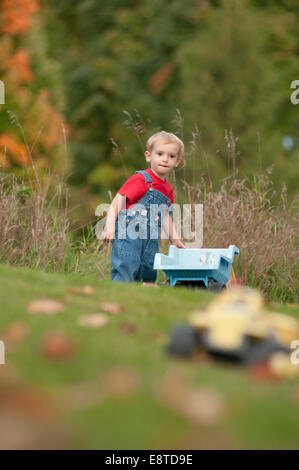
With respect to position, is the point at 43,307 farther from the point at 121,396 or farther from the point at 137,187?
the point at 137,187

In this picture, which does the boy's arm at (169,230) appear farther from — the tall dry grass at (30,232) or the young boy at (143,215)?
the tall dry grass at (30,232)

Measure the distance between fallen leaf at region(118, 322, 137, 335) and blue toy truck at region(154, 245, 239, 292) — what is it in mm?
1560

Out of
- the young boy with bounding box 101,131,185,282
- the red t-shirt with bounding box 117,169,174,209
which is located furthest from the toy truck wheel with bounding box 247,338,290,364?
the red t-shirt with bounding box 117,169,174,209

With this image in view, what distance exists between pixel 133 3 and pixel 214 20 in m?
6.47

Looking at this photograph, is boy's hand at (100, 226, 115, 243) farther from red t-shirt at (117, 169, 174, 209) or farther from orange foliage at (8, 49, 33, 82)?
orange foliage at (8, 49, 33, 82)

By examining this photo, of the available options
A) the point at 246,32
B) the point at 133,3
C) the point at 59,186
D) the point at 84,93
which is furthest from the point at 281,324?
the point at 133,3

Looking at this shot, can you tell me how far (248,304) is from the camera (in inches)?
94.0

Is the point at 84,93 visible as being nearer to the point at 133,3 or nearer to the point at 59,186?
the point at 133,3

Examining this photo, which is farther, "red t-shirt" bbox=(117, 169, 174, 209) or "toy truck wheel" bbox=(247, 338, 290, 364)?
"red t-shirt" bbox=(117, 169, 174, 209)

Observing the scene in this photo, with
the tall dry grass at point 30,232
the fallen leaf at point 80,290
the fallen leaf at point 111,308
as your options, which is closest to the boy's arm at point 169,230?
the tall dry grass at point 30,232

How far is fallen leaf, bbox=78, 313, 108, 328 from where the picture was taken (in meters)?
2.50

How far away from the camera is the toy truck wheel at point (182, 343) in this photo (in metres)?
2.12

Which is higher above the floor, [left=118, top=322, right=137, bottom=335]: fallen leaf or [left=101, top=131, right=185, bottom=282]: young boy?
[left=101, top=131, right=185, bottom=282]: young boy

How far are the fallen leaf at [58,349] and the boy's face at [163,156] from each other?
3017 mm
